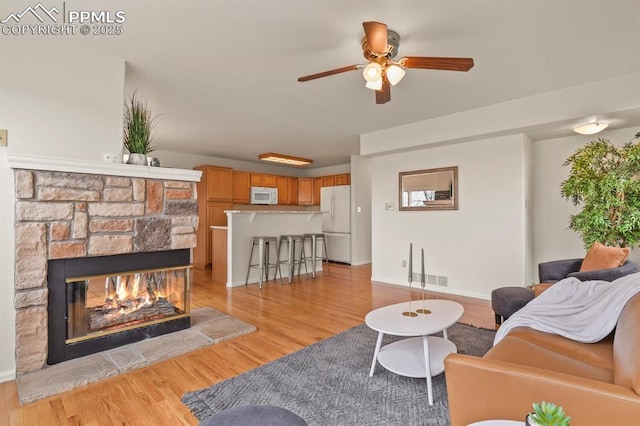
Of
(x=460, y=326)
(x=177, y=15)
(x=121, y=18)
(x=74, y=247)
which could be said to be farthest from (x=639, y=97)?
(x=74, y=247)

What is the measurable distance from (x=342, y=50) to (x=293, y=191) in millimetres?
5817

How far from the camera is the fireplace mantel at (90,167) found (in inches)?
81.2

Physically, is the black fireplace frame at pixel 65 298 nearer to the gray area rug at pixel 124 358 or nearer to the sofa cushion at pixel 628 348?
the gray area rug at pixel 124 358

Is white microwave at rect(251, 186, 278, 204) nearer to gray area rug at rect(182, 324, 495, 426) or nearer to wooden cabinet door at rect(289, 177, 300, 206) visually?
wooden cabinet door at rect(289, 177, 300, 206)

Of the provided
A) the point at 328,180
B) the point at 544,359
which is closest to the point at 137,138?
the point at 544,359

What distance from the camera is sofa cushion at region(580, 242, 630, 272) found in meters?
2.67

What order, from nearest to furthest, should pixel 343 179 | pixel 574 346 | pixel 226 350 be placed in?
pixel 574 346 → pixel 226 350 → pixel 343 179

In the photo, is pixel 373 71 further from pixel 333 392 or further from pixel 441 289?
pixel 441 289

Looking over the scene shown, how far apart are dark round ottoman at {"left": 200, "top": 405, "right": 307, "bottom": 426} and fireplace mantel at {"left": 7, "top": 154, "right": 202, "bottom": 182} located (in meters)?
2.14

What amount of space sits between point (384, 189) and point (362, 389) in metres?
3.69

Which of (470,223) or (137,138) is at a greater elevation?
(137,138)

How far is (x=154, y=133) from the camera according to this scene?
16.1ft

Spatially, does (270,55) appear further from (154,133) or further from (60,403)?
(154,133)

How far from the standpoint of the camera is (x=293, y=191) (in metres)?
8.18
